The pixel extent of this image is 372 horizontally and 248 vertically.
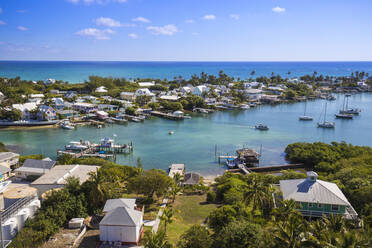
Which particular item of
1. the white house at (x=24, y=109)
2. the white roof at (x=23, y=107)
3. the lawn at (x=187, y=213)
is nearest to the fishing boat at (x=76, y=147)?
the lawn at (x=187, y=213)

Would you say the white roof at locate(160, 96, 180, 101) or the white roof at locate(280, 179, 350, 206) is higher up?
the white roof at locate(160, 96, 180, 101)

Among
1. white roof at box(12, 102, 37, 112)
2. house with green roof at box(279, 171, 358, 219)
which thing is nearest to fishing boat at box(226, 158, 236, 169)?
house with green roof at box(279, 171, 358, 219)

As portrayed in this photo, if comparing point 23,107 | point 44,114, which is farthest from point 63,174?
point 23,107

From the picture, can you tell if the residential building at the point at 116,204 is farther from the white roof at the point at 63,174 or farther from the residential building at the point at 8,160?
the residential building at the point at 8,160

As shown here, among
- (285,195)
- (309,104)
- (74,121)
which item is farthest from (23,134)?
(309,104)

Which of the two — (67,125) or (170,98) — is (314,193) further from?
(170,98)

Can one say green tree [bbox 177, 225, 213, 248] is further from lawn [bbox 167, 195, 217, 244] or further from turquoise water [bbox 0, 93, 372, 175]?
turquoise water [bbox 0, 93, 372, 175]
